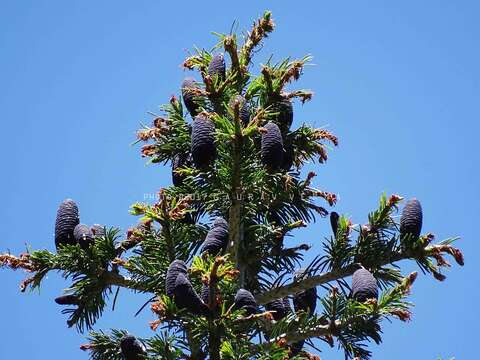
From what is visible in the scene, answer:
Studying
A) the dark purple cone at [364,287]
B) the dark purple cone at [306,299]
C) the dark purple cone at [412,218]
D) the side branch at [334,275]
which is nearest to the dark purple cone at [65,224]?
the side branch at [334,275]

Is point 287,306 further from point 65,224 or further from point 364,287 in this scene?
point 65,224

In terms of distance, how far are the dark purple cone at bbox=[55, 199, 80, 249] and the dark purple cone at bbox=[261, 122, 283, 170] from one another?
1598 millimetres

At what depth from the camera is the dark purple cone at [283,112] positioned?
8.00m

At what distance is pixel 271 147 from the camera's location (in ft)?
22.9

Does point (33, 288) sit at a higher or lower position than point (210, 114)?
lower

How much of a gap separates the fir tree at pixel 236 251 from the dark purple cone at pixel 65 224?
0.01 m

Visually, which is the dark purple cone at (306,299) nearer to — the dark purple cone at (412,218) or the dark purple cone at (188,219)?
the dark purple cone at (412,218)

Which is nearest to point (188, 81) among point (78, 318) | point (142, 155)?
point (142, 155)

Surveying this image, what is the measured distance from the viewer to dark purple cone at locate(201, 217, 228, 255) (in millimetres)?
6379

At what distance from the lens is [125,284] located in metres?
7.19

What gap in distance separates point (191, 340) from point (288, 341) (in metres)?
0.78

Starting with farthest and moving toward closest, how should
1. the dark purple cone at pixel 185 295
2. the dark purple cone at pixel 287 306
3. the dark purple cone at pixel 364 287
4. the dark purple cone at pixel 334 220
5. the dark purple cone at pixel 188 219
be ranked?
1. the dark purple cone at pixel 188 219
2. the dark purple cone at pixel 287 306
3. the dark purple cone at pixel 334 220
4. the dark purple cone at pixel 364 287
5. the dark purple cone at pixel 185 295

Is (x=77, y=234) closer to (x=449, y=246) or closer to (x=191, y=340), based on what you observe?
(x=191, y=340)

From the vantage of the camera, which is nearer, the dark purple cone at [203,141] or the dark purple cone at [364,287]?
the dark purple cone at [364,287]
